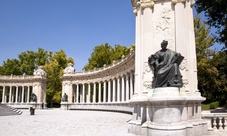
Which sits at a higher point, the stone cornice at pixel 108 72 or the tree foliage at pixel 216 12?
the tree foliage at pixel 216 12

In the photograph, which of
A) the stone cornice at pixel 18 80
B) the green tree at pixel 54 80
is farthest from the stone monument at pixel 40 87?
the green tree at pixel 54 80

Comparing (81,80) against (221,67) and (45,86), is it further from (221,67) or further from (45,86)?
(221,67)

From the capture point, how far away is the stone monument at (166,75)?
1202 centimetres

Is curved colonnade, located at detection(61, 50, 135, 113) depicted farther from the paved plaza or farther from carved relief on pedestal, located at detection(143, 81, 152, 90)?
carved relief on pedestal, located at detection(143, 81, 152, 90)

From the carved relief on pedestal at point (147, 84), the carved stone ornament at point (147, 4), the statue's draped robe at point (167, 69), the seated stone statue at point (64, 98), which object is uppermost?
the carved stone ornament at point (147, 4)

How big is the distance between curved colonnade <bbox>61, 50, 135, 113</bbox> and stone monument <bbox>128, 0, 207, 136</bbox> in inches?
949

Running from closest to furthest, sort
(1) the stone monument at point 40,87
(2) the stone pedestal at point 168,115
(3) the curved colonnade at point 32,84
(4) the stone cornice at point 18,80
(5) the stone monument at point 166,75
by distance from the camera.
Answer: (2) the stone pedestal at point 168,115 → (5) the stone monument at point 166,75 → (3) the curved colonnade at point 32,84 → (1) the stone monument at point 40,87 → (4) the stone cornice at point 18,80

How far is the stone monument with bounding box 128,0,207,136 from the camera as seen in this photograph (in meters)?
12.0

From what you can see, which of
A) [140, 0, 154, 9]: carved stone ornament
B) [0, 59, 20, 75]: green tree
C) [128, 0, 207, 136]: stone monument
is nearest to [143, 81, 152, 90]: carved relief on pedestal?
[128, 0, 207, 136]: stone monument

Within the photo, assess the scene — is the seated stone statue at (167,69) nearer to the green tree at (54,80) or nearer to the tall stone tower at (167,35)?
the tall stone tower at (167,35)

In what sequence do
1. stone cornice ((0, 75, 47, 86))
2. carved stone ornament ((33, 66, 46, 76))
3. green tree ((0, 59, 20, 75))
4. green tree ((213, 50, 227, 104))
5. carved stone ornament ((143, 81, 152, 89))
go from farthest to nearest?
green tree ((0, 59, 20, 75)), stone cornice ((0, 75, 47, 86)), carved stone ornament ((33, 66, 46, 76)), green tree ((213, 50, 227, 104)), carved stone ornament ((143, 81, 152, 89))

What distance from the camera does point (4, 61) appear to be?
301 ft

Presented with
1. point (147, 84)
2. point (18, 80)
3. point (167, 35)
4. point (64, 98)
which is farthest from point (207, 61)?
point (18, 80)

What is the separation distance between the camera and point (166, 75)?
42.2 ft
